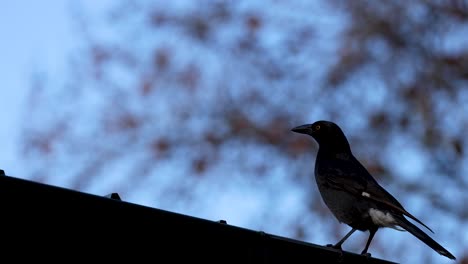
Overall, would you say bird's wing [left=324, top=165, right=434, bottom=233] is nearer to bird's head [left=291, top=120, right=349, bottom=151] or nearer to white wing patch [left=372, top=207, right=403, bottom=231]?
white wing patch [left=372, top=207, right=403, bottom=231]

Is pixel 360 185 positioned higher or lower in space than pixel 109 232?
higher

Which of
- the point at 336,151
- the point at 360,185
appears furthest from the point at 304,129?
the point at 360,185

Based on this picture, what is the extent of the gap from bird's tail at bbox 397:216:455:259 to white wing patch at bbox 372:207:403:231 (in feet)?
0.32

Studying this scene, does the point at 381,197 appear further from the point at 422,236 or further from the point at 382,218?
the point at 422,236

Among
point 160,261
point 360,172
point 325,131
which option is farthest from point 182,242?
point 325,131

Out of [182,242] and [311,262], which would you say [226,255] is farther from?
[311,262]

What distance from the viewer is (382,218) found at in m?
6.33

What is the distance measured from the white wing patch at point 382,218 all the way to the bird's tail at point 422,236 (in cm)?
10

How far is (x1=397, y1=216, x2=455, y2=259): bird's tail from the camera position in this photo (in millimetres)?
4798

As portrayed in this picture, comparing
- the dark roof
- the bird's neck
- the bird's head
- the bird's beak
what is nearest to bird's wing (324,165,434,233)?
the bird's neck

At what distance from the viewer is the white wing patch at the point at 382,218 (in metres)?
6.21

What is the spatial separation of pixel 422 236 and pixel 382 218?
37.0 inches

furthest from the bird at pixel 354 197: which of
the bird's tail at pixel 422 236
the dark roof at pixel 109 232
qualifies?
the dark roof at pixel 109 232

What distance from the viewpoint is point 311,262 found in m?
3.12
